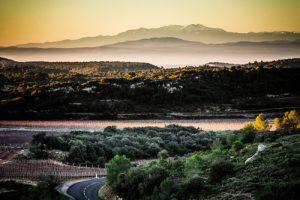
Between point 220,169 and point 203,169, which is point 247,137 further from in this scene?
point 220,169

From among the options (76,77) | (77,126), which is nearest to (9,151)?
(77,126)

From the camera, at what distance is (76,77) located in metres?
178

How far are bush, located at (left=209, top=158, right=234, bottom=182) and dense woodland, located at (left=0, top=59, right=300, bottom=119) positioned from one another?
80.8 m

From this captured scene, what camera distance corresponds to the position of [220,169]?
3369 centimetres

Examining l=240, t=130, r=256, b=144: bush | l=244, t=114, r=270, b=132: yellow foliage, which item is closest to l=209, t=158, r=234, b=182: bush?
l=240, t=130, r=256, b=144: bush

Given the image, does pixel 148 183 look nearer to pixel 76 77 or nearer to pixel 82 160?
pixel 82 160

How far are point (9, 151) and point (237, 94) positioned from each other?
88448 mm

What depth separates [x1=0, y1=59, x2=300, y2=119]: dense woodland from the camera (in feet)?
393

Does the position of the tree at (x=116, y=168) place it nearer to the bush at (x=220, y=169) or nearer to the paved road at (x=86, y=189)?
the paved road at (x=86, y=189)

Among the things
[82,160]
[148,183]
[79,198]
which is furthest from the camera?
[82,160]

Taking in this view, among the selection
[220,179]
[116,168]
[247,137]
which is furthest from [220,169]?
[247,137]

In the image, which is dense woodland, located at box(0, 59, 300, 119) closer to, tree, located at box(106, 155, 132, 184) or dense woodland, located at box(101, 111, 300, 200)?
tree, located at box(106, 155, 132, 184)

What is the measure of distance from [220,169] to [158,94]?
322 ft

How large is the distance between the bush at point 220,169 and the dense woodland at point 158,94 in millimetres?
80760
